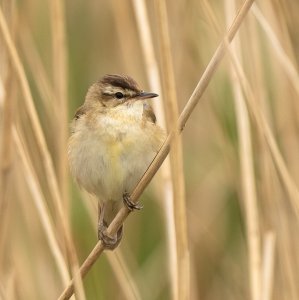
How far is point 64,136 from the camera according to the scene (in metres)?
2.20

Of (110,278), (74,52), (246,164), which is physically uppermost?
(74,52)

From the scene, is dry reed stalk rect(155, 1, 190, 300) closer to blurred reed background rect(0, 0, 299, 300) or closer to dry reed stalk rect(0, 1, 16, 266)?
blurred reed background rect(0, 0, 299, 300)

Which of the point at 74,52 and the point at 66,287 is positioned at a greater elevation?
the point at 74,52

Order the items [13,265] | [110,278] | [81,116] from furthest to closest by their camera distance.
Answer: [110,278], [81,116], [13,265]

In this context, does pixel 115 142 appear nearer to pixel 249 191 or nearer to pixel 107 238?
pixel 107 238

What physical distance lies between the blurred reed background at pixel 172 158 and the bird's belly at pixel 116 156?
9 cm

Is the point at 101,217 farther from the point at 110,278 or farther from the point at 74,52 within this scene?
the point at 74,52

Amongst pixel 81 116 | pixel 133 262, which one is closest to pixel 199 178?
pixel 133 262

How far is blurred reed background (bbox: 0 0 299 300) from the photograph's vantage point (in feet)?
7.11

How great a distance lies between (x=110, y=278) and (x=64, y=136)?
86 cm

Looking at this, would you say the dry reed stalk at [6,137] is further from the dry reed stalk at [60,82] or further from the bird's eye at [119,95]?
the bird's eye at [119,95]

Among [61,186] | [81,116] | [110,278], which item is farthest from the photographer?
[110,278]

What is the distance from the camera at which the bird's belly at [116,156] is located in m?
2.39

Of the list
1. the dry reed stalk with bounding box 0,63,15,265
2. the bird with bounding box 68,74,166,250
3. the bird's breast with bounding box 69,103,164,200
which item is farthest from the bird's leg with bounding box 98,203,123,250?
the dry reed stalk with bounding box 0,63,15,265
